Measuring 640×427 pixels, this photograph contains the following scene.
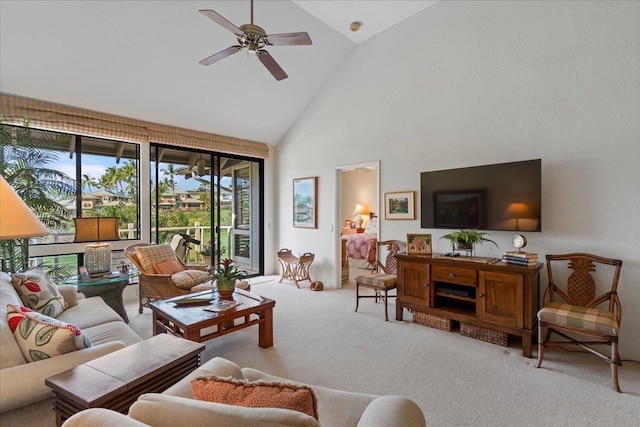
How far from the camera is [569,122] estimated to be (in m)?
3.08

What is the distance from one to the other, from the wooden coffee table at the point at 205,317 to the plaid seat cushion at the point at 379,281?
1.50 metres

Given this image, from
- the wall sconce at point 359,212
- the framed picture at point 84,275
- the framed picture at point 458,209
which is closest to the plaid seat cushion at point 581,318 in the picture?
the framed picture at point 458,209

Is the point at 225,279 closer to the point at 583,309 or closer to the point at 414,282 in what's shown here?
the point at 414,282

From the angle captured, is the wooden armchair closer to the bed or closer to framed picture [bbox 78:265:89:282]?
framed picture [bbox 78:265:89:282]

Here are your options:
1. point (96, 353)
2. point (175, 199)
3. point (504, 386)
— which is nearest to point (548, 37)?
point (504, 386)

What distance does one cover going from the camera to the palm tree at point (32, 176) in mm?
3279

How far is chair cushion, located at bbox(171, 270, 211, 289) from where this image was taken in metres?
3.74

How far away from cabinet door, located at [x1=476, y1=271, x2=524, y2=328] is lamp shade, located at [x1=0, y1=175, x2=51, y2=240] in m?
3.43

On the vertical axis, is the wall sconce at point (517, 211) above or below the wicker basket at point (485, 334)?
above

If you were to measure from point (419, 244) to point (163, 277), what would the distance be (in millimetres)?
3158

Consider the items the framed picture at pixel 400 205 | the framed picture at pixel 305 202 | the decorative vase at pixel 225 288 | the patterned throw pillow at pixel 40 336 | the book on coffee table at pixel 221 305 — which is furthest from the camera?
the framed picture at pixel 305 202

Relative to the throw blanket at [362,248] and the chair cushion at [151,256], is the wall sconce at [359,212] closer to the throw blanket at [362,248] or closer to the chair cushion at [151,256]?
the throw blanket at [362,248]

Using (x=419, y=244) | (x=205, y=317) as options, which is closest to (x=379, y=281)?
(x=419, y=244)

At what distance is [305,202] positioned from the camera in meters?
5.77
